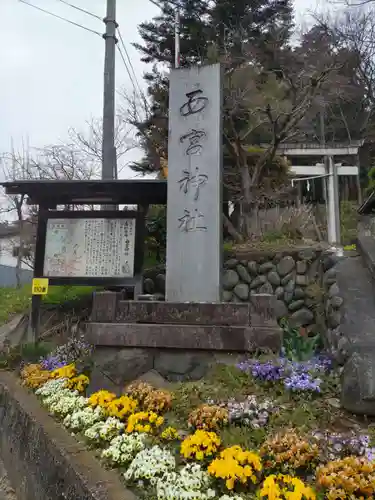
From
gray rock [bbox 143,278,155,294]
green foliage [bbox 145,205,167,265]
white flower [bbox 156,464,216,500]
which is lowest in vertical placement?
white flower [bbox 156,464,216,500]

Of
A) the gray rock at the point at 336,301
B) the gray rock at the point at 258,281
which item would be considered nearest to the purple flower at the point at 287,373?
the gray rock at the point at 336,301

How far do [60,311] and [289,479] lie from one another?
6.89m

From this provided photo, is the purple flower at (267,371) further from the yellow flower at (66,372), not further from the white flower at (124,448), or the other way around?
the yellow flower at (66,372)

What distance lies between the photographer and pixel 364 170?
80.4ft

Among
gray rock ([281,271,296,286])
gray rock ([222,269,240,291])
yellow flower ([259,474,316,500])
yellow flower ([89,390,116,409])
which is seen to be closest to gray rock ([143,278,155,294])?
gray rock ([222,269,240,291])

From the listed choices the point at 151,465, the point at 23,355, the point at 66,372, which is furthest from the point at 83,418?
the point at 23,355

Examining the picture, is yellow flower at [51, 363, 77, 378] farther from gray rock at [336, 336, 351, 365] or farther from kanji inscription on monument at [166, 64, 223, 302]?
gray rock at [336, 336, 351, 365]

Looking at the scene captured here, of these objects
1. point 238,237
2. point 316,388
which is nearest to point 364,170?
point 238,237

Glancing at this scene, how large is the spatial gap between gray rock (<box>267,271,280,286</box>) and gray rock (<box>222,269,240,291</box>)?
684mm

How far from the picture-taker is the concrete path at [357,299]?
5469mm

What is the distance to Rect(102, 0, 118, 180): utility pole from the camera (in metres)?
8.56

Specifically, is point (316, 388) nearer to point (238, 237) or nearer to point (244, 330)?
point (244, 330)

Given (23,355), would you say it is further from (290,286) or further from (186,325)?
(290,286)

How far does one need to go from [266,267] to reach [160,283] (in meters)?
2.26
